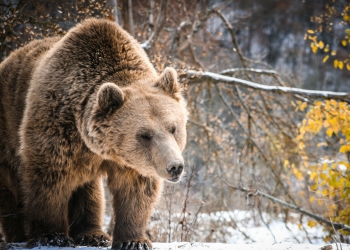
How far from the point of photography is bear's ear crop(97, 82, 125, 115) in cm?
345

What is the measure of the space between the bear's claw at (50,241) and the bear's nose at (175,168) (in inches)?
46.0

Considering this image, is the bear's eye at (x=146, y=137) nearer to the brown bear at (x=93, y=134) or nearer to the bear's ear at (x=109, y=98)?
the brown bear at (x=93, y=134)

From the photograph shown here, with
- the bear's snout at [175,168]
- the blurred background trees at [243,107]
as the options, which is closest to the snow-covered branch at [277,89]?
the blurred background trees at [243,107]

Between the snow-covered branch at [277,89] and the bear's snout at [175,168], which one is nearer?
the bear's snout at [175,168]

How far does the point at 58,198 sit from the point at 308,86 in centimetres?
2275

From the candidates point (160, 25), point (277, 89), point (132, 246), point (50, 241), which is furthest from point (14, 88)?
point (277, 89)

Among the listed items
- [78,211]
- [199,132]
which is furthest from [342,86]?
[78,211]

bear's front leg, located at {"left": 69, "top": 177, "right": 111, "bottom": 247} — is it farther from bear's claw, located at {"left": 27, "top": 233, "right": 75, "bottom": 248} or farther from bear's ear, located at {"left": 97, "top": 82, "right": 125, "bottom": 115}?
bear's ear, located at {"left": 97, "top": 82, "right": 125, "bottom": 115}

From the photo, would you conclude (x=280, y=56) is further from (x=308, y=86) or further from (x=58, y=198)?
(x=58, y=198)

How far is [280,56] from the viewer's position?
26531mm

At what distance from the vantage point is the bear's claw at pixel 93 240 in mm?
4145

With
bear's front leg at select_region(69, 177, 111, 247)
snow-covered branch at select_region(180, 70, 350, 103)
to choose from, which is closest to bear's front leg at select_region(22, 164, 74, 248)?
bear's front leg at select_region(69, 177, 111, 247)

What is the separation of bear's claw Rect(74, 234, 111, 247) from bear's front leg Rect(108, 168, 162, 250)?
1.20 feet

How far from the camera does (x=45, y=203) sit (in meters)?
3.58
